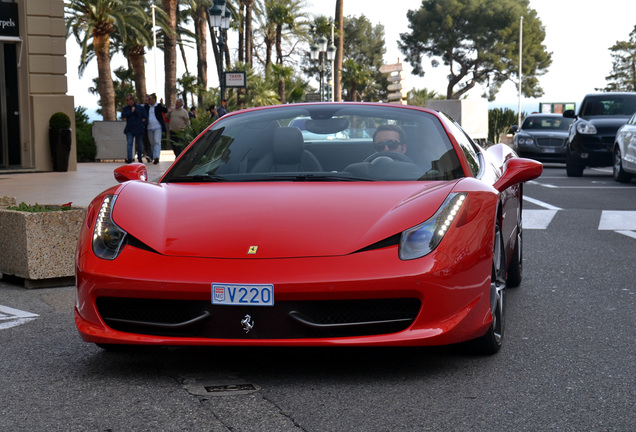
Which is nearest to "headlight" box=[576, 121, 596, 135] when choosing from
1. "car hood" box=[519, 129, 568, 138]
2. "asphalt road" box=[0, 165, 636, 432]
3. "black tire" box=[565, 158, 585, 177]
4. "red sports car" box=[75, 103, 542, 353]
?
"black tire" box=[565, 158, 585, 177]

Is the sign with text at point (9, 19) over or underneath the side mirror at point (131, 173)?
over

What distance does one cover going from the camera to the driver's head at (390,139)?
5.23 metres

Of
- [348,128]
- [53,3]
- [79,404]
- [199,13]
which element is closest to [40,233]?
[348,128]

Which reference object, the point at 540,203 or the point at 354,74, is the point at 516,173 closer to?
the point at 540,203

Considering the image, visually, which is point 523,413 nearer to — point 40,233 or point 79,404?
point 79,404

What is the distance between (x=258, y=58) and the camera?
70938 mm

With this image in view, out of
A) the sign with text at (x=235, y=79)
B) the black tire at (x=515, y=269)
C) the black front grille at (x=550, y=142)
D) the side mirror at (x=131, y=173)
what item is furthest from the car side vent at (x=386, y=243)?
the black front grille at (x=550, y=142)

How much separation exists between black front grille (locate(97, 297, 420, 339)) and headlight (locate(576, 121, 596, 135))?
17.2 meters

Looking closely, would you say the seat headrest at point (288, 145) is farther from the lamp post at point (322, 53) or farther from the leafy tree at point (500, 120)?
the leafy tree at point (500, 120)

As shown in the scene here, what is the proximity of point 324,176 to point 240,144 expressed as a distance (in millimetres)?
643

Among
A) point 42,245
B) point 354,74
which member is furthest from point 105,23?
point 354,74

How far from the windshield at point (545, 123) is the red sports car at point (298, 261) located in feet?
79.0

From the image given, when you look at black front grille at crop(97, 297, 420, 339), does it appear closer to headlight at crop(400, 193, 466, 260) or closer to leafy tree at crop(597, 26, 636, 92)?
headlight at crop(400, 193, 466, 260)

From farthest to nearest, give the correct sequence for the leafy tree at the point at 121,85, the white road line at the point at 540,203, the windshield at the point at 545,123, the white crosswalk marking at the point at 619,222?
the leafy tree at the point at 121,85, the windshield at the point at 545,123, the white road line at the point at 540,203, the white crosswalk marking at the point at 619,222
